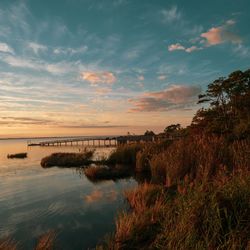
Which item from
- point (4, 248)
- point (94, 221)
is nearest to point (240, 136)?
point (94, 221)

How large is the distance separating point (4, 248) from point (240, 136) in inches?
685

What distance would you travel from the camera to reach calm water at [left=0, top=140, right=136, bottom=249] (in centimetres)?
758

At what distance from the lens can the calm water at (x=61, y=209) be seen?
24.9 ft

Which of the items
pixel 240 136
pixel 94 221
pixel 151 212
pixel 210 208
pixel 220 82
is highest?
pixel 220 82

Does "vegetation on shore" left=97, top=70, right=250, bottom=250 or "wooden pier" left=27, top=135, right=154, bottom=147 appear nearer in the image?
"vegetation on shore" left=97, top=70, right=250, bottom=250

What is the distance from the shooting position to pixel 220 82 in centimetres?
3825

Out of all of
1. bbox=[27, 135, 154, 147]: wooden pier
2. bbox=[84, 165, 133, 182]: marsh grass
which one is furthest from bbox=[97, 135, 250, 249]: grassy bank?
bbox=[27, 135, 154, 147]: wooden pier

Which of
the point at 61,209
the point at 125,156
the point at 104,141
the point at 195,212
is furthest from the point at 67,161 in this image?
the point at 104,141

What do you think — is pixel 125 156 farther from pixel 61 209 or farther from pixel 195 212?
pixel 195 212

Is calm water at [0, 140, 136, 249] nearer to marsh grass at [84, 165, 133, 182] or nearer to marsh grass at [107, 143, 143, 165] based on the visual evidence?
marsh grass at [84, 165, 133, 182]

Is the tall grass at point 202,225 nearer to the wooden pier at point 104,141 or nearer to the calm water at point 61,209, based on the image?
the calm water at point 61,209

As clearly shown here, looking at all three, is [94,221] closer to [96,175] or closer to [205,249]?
[205,249]

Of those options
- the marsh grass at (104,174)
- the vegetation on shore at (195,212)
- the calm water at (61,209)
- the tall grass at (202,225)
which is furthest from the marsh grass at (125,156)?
the tall grass at (202,225)

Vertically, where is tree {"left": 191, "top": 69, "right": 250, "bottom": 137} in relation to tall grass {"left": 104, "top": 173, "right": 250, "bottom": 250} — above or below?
above
